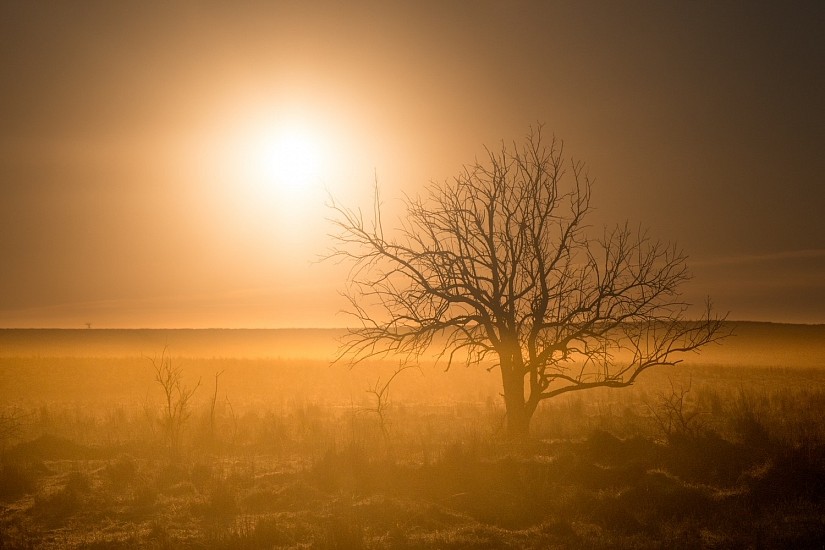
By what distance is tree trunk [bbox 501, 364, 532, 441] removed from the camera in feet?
50.5

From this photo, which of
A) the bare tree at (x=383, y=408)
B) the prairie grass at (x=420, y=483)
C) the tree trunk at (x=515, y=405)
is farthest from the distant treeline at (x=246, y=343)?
the tree trunk at (x=515, y=405)

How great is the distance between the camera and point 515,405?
1552 cm

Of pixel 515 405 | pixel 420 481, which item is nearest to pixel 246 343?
pixel 515 405

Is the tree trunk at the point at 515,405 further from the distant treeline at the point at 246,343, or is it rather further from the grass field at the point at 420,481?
the distant treeline at the point at 246,343

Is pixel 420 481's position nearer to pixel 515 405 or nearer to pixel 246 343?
pixel 515 405

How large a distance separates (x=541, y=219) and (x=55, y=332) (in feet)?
420

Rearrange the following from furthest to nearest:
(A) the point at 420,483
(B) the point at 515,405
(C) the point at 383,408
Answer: (C) the point at 383,408
(B) the point at 515,405
(A) the point at 420,483

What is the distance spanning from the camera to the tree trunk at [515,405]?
50.5ft

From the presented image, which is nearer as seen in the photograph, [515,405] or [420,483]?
[420,483]

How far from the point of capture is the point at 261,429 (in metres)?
19.0

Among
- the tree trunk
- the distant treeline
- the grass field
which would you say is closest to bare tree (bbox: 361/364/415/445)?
the grass field

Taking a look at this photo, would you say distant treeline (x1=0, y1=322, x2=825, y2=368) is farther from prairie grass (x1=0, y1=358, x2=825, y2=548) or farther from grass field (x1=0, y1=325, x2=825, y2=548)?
prairie grass (x1=0, y1=358, x2=825, y2=548)

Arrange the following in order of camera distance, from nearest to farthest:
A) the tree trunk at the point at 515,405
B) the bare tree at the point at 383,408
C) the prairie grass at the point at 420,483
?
the prairie grass at the point at 420,483, the tree trunk at the point at 515,405, the bare tree at the point at 383,408

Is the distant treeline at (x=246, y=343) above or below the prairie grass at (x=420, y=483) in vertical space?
above
